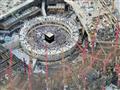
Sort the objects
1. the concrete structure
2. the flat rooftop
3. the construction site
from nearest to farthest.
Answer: the construction site → the concrete structure → the flat rooftop

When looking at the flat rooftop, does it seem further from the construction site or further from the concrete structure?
the concrete structure

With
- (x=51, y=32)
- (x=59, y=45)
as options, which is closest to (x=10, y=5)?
(x=51, y=32)

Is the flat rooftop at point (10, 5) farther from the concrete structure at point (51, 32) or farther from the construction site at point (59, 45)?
the concrete structure at point (51, 32)

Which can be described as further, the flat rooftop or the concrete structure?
the flat rooftop

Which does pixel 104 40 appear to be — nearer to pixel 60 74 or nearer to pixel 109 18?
pixel 109 18

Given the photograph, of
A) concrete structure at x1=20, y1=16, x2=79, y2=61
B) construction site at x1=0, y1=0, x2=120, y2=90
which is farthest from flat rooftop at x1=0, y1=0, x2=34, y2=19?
concrete structure at x1=20, y1=16, x2=79, y2=61

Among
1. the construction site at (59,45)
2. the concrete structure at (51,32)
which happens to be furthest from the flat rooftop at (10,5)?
the concrete structure at (51,32)

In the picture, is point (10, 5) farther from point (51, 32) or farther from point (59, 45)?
point (59, 45)

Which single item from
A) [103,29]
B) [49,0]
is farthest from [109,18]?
[49,0]

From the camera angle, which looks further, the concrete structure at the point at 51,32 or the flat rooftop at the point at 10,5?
the flat rooftop at the point at 10,5
